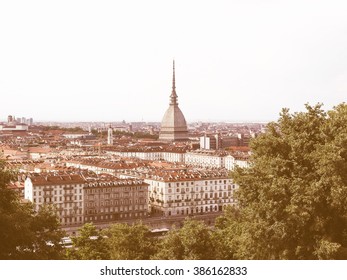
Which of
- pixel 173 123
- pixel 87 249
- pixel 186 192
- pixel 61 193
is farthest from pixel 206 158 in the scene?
pixel 87 249

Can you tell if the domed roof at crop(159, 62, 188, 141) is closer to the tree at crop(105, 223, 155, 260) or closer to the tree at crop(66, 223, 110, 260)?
the tree at crop(66, 223, 110, 260)

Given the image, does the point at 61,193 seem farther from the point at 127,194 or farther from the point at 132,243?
the point at 132,243

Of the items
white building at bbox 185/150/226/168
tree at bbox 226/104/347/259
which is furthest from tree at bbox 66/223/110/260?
white building at bbox 185/150/226/168

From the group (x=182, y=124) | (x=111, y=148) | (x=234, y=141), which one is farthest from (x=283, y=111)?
(x=182, y=124)

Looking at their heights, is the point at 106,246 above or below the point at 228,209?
below

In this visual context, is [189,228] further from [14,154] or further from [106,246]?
[14,154]

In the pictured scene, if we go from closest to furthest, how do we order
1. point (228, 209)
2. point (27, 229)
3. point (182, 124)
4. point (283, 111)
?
1. point (27, 229)
2. point (283, 111)
3. point (228, 209)
4. point (182, 124)
